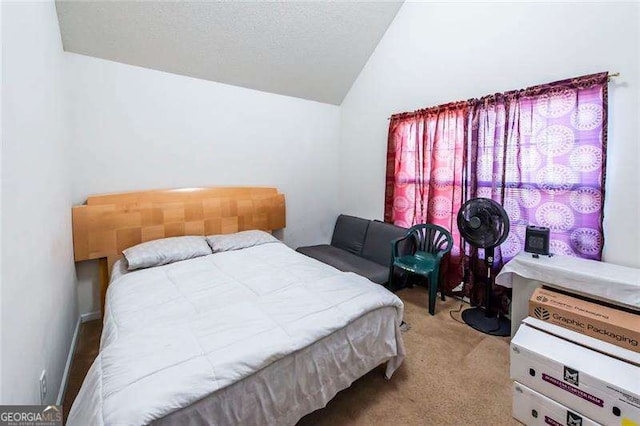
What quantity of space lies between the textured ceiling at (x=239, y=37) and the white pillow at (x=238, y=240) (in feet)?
5.57

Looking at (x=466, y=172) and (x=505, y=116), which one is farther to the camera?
(x=466, y=172)

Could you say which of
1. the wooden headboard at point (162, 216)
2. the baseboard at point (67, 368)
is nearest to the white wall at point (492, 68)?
the wooden headboard at point (162, 216)

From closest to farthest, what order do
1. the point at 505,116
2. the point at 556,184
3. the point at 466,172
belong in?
the point at 556,184
the point at 505,116
the point at 466,172

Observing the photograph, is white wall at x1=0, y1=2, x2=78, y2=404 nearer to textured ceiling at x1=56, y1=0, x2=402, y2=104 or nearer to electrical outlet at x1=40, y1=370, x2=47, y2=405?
electrical outlet at x1=40, y1=370, x2=47, y2=405

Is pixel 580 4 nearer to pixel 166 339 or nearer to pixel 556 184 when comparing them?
pixel 556 184

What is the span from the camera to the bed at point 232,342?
1.05m

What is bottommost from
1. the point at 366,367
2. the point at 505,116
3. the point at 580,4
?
the point at 366,367

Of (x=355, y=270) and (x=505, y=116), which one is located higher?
(x=505, y=116)

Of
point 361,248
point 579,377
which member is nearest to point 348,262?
point 361,248

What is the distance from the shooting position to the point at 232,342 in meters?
1.29

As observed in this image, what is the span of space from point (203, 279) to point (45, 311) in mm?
834

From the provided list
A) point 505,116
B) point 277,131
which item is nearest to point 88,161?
point 277,131

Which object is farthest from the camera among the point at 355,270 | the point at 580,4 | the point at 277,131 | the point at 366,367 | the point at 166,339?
the point at 277,131

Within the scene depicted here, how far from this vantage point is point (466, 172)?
2.74 meters
